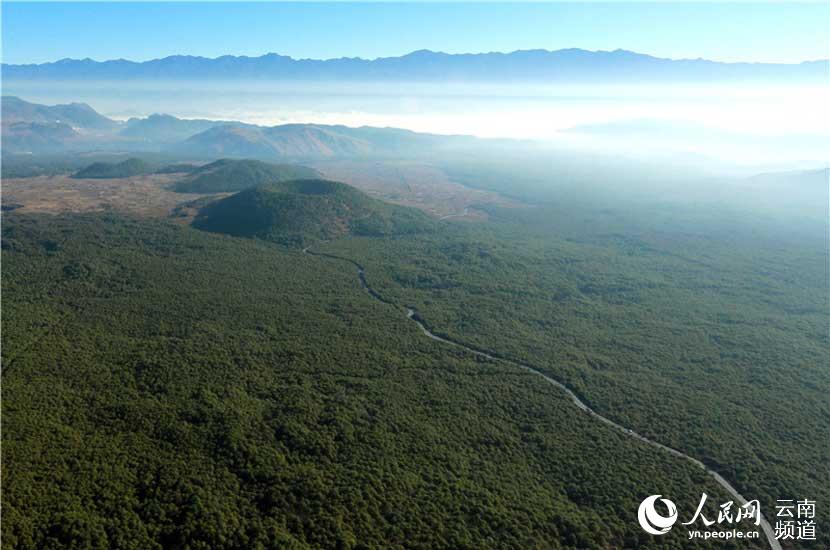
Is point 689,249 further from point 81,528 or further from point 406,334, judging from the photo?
→ point 81,528

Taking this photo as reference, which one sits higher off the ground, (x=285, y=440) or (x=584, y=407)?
(x=285, y=440)

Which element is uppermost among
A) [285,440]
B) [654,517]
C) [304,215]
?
[304,215]

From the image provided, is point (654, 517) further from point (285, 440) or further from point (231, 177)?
point (231, 177)

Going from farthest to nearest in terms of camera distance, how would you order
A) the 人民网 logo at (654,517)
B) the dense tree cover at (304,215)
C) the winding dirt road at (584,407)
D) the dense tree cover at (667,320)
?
the dense tree cover at (304,215) → the dense tree cover at (667,320) → the winding dirt road at (584,407) → the 人民网 logo at (654,517)

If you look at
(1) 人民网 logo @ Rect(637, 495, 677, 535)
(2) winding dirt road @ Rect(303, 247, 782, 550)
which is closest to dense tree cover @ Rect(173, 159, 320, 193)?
(2) winding dirt road @ Rect(303, 247, 782, 550)

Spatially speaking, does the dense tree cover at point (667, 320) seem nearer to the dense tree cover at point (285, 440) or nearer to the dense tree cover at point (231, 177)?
the dense tree cover at point (285, 440)

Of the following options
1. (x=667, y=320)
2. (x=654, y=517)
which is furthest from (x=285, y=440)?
(x=667, y=320)

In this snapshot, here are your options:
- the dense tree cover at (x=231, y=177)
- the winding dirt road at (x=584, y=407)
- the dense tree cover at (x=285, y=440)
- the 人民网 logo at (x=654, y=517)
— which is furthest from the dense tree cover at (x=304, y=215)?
the 人民网 logo at (x=654, y=517)

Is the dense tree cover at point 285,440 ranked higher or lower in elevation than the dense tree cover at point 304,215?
lower

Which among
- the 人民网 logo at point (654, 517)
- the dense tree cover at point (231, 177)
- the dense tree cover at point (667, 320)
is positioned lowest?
the 人民网 logo at point (654, 517)
